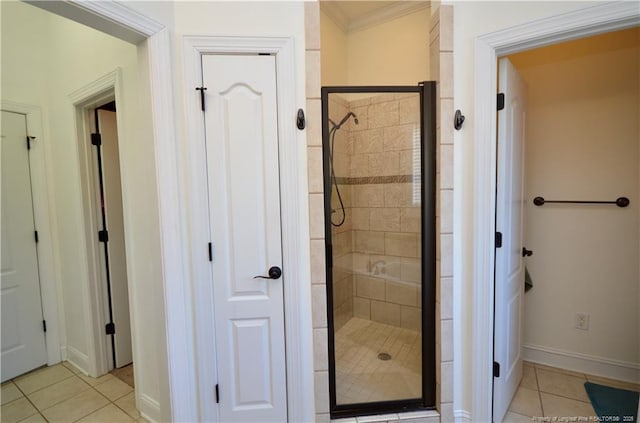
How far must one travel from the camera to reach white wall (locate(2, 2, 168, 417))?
154 cm

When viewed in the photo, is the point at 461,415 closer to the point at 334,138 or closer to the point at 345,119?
the point at 334,138

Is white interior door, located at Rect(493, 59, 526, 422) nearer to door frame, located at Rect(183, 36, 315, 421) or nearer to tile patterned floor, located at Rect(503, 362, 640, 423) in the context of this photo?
tile patterned floor, located at Rect(503, 362, 640, 423)

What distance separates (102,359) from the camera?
2199 millimetres

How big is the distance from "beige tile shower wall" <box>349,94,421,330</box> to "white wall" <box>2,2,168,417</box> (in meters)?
1.32

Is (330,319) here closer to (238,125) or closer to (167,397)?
(167,397)

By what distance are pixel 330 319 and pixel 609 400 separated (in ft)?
6.22

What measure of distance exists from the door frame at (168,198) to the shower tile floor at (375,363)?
885 mm

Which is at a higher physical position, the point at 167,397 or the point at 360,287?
the point at 360,287

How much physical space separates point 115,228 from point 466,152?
101 inches

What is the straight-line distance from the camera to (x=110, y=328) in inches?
86.9

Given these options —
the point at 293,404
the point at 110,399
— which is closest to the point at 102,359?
the point at 110,399

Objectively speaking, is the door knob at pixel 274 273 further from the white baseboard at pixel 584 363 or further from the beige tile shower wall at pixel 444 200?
the white baseboard at pixel 584 363

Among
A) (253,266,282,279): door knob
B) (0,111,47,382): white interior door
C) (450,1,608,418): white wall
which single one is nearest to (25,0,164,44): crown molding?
(253,266,282,279): door knob

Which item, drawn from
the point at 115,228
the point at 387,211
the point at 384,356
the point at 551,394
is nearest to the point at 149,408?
the point at 115,228
